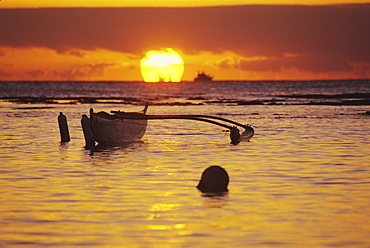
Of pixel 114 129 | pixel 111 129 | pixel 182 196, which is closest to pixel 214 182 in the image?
pixel 182 196

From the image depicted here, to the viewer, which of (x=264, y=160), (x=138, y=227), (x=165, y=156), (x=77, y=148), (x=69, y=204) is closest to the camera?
(x=138, y=227)

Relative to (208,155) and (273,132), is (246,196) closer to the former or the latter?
(208,155)

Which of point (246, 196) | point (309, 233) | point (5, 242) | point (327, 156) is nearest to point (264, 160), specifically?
point (327, 156)

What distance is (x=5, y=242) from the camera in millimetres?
12008

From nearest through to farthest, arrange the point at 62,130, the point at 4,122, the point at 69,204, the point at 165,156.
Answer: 1. the point at 69,204
2. the point at 165,156
3. the point at 62,130
4. the point at 4,122

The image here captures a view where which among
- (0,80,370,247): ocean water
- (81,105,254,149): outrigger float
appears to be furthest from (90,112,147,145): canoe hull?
(0,80,370,247): ocean water

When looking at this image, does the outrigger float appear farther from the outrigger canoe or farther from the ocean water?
the ocean water

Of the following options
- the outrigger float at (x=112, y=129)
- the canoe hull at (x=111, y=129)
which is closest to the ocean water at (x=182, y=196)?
the outrigger float at (x=112, y=129)

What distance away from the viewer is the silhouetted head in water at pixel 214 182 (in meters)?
17.3

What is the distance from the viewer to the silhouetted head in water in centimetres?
1733

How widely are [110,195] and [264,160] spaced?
9230 mm

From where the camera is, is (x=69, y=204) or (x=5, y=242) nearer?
(x=5, y=242)

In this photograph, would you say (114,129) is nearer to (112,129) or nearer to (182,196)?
(112,129)

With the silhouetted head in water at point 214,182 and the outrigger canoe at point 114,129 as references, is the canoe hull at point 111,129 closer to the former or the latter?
the outrigger canoe at point 114,129
